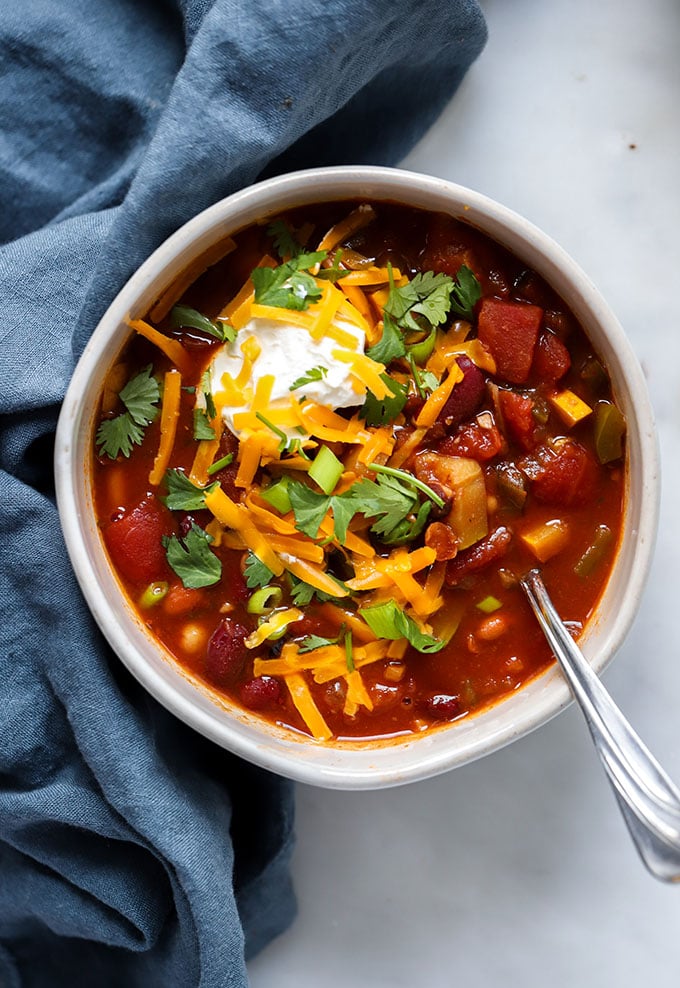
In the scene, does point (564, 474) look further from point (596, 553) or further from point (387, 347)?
point (387, 347)

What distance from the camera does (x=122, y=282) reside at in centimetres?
244

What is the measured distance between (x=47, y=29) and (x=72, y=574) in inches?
52.9

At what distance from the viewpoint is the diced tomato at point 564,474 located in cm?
236

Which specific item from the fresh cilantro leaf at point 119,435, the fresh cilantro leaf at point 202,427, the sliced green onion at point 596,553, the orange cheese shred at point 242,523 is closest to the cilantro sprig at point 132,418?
the fresh cilantro leaf at point 119,435

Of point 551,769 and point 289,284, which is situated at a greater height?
point 289,284

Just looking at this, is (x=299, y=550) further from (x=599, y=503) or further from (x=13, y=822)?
(x=13, y=822)

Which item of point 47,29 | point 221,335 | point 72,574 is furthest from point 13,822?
point 47,29

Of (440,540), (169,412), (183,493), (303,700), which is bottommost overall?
(303,700)

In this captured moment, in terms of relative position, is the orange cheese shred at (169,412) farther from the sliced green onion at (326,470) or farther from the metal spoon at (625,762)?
the metal spoon at (625,762)

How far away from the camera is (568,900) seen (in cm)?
285

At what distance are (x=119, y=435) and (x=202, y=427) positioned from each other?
0.20 meters

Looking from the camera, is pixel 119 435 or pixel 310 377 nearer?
pixel 310 377

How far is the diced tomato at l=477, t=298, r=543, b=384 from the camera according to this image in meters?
2.34

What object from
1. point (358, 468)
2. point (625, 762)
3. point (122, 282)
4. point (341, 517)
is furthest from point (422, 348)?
point (625, 762)
